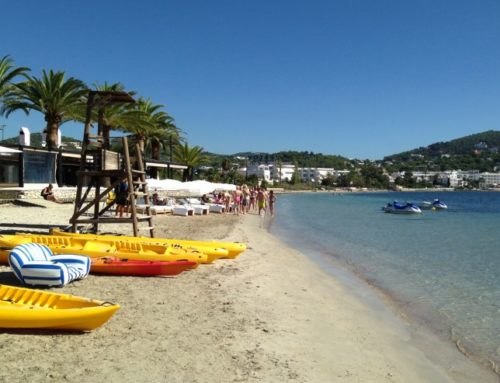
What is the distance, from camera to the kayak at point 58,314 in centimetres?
477

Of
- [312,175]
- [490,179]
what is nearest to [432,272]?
[312,175]

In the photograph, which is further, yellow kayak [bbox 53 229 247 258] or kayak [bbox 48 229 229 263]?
yellow kayak [bbox 53 229 247 258]

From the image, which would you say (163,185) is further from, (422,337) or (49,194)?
(422,337)

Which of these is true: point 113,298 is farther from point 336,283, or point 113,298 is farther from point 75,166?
point 75,166

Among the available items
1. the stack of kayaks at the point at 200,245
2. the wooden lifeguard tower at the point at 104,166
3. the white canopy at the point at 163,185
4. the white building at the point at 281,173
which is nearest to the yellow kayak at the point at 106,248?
the stack of kayaks at the point at 200,245

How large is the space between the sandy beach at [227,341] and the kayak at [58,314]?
0.11m

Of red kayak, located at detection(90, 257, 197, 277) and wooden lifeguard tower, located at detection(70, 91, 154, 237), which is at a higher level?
wooden lifeguard tower, located at detection(70, 91, 154, 237)

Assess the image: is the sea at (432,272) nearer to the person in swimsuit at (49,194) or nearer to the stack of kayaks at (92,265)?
the stack of kayaks at (92,265)

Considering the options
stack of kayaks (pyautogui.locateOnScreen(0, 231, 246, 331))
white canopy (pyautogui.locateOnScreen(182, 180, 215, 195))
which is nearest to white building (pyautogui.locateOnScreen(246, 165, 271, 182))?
white canopy (pyautogui.locateOnScreen(182, 180, 215, 195))

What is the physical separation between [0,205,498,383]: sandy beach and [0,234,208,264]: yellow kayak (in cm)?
44

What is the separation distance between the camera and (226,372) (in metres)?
4.30

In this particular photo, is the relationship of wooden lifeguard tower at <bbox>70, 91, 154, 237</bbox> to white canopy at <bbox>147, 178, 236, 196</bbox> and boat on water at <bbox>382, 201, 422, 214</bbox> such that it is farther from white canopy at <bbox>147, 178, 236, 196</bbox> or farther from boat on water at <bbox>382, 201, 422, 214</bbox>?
boat on water at <bbox>382, 201, 422, 214</bbox>

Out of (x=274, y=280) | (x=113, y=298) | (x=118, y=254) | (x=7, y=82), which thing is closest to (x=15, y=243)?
(x=118, y=254)

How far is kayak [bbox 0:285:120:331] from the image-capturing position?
188 inches
